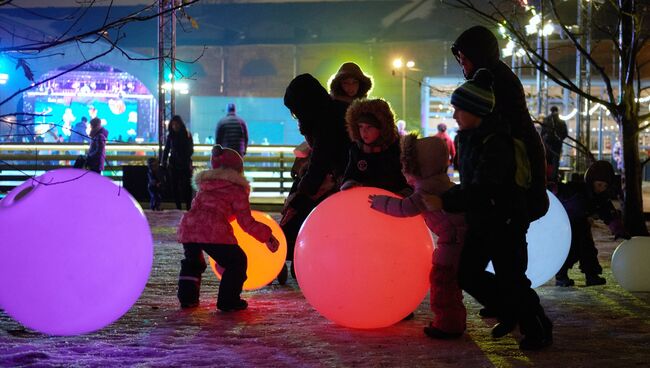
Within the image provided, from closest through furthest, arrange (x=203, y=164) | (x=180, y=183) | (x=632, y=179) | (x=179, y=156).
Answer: (x=632, y=179)
(x=179, y=156)
(x=180, y=183)
(x=203, y=164)

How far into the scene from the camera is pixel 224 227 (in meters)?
6.01

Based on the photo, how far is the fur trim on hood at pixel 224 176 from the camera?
607 cm

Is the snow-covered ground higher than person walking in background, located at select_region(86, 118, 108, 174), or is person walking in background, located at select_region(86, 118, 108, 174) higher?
person walking in background, located at select_region(86, 118, 108, 174)

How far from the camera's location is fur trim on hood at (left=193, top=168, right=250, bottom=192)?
19.9 ft

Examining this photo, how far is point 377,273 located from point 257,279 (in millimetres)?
2123

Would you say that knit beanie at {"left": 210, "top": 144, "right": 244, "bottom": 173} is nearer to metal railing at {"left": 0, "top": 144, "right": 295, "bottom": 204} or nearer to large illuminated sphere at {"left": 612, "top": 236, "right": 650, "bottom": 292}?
large illuminated sphere at {"left": 612, "top": 236, "right": 650, "bottom": 292}

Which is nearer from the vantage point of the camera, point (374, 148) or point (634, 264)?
point (374, 148)

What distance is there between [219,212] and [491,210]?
2.23 meters

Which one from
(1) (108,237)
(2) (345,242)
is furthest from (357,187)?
(1) (108,237)

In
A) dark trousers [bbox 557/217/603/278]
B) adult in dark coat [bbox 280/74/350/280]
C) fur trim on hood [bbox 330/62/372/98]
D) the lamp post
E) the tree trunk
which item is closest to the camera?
adult in dark coat [bbox 280/74/350/280]

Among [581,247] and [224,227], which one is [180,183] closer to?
[581,247]

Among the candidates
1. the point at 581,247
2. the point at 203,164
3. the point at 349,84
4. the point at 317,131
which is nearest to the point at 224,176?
the point at 317,131

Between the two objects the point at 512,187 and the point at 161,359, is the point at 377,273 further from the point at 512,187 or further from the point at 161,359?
the point at 161,359

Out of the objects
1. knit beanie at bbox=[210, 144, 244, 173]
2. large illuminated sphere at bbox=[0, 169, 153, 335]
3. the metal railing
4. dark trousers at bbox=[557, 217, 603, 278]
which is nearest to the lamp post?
the metal railing
